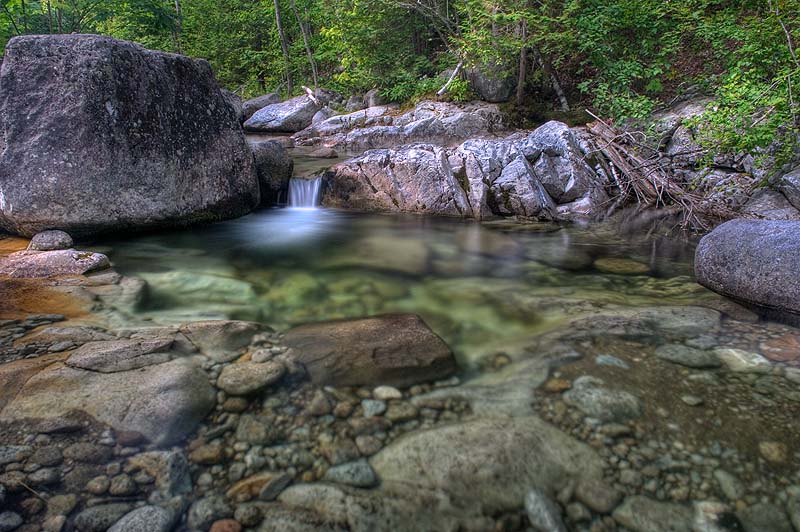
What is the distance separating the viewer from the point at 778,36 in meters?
7.02

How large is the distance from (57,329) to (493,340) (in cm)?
285

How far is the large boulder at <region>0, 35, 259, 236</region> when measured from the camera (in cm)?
481

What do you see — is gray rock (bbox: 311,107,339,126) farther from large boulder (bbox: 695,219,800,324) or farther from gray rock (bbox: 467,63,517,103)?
large boulder (bbox: 695,219,800,324)

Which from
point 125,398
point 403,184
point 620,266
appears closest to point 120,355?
point 125,398

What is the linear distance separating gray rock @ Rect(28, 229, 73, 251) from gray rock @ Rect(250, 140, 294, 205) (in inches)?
131

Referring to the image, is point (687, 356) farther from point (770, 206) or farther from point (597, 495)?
point (770, 206)

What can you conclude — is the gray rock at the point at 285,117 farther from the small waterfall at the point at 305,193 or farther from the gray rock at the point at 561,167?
the gray rock at the point at 561,167

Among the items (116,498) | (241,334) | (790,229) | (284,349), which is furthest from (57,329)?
(790,229)

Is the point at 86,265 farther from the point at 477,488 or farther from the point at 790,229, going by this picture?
the point at 790,229

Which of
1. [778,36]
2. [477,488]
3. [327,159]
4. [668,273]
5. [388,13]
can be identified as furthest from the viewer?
[388,13]

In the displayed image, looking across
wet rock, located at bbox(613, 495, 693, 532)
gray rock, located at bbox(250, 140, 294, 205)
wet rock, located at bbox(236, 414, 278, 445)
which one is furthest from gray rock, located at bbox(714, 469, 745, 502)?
Result: gray rock, located at bbox(250, 140, 294, 205)

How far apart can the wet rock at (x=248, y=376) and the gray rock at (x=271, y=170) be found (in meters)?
5.73

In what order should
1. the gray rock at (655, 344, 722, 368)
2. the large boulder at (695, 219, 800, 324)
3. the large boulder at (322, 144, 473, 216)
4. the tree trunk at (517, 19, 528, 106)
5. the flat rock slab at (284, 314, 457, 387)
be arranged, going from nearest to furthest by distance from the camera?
the flat rock slab at (284, 314, 457, 387) < the gray rock at (655, 344, 722, 368) < the large boulder at (695, 219, 800, 324) < the large boulder at (322, 144, 473, 216) < the tree trunk at (517, 19, 528, 106)

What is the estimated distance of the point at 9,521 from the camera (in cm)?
160
